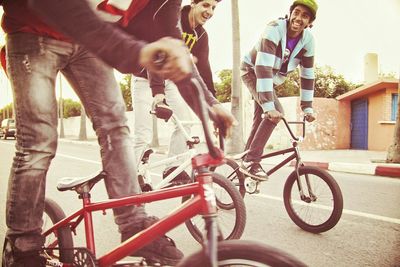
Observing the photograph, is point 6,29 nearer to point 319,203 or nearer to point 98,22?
point 98,22

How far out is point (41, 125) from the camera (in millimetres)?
1605

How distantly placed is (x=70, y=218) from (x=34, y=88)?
61 cm

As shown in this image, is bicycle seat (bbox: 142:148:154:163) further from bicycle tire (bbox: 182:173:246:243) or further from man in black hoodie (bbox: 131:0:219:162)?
bicycle tire (bbox: 182:173:246:243)

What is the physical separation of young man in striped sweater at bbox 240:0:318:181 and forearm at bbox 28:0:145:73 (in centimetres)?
242

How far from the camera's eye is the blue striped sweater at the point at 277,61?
3.41 metres

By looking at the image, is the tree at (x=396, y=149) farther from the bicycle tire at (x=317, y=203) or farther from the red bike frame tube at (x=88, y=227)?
the red bike frame tube at (x=88, y=227)

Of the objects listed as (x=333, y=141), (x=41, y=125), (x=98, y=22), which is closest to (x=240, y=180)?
(x=41, y=125)

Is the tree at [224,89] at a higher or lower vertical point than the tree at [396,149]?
higher

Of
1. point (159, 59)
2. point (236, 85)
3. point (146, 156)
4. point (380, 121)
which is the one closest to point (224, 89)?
point (380, 121)

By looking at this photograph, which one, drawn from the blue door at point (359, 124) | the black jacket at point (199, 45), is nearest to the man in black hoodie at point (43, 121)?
the black jacket at point (199, 45)

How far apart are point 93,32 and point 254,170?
2.68m

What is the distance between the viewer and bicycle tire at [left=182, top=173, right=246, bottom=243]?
245 cm

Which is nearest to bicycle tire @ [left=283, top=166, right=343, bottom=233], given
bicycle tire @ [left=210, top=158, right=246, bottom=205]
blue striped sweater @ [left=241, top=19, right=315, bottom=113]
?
bicycle tire @ [left=210, top=158, right=246, bottom=205]

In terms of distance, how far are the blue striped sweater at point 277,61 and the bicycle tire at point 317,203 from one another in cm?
72
